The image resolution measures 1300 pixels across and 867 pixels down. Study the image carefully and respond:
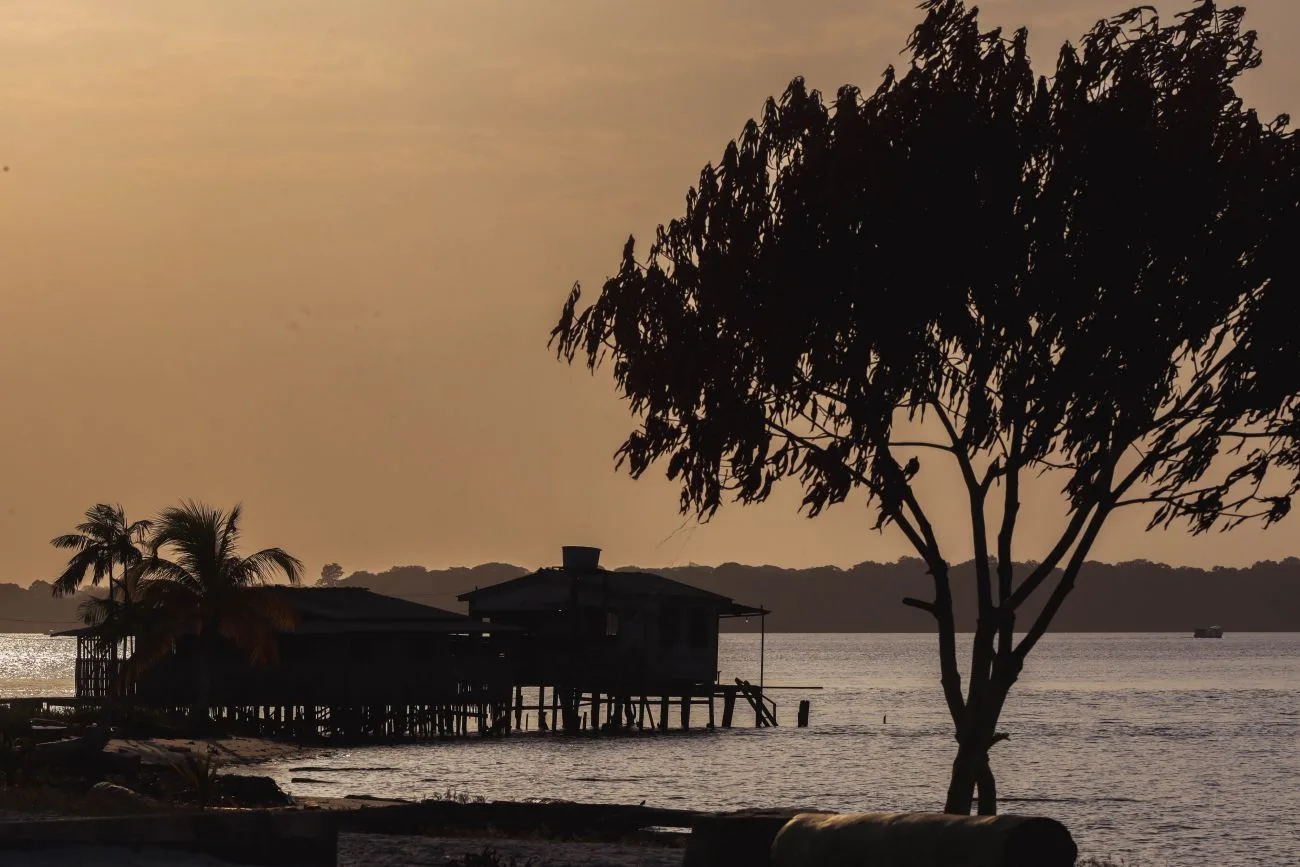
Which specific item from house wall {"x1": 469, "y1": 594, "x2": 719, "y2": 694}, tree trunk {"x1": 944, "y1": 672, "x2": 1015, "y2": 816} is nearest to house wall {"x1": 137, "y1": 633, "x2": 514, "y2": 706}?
house wall {"x1": 469, "y1": 594, "x2": 719, "y2": 694}

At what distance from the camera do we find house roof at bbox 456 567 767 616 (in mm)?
77500

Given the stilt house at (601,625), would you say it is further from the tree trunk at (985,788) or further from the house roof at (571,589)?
the tree trunk at (985,788)

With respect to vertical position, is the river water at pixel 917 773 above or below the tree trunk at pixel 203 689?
below

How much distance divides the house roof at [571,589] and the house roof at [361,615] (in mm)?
7022

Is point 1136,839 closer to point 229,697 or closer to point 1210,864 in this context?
point 1210,864

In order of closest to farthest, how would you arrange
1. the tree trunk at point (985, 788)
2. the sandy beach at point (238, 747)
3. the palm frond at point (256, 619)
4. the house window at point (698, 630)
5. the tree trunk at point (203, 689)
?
the tree trunk at point (985, 788) < the sandy beach at point (238, 747) < the palm frond at point (256, 619) < the tree trunk at point (203, 689) < the house window at point (698, 630)

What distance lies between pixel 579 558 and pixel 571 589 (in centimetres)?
246

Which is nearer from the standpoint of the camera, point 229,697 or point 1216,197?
point 1216,197

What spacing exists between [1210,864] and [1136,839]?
5332 millimetres

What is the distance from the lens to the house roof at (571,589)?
77500 mm

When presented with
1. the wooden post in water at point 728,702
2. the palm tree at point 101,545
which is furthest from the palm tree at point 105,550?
the wooden post in water at point 728,702

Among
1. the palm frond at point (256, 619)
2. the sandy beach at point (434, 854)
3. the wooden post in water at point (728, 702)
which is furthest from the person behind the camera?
the wooden post in water at point (728, 702)

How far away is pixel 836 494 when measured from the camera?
21422 millimetres

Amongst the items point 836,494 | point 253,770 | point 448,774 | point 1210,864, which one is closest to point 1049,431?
point 836,494
